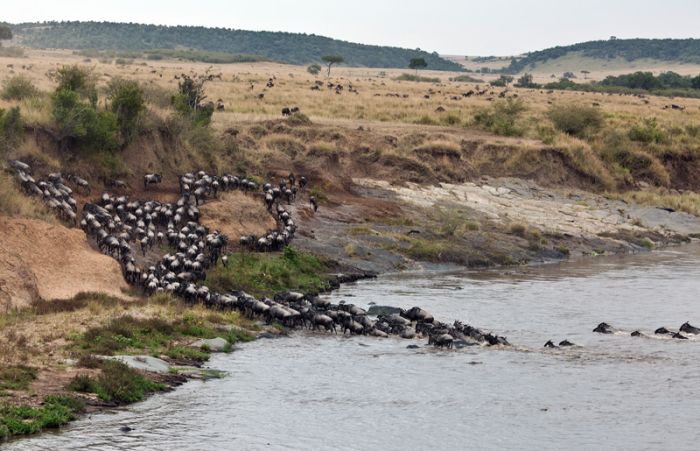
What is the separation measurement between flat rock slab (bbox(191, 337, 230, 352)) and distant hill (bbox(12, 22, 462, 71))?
147 metres

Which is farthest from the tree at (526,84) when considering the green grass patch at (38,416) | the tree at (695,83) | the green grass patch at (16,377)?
the green grass patch at (38,416)

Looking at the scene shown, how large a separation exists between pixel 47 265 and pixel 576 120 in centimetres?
3800

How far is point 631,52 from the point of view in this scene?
18625 cm

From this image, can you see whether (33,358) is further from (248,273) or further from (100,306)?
(248,273)

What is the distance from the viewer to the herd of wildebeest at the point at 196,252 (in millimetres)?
24672

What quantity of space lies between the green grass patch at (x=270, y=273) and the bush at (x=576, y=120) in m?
28.2

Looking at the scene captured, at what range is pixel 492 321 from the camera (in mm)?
26641

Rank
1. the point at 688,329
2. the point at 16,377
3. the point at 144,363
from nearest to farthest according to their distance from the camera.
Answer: the point at 16,377 < the point at 144,363 < the point at 688,329

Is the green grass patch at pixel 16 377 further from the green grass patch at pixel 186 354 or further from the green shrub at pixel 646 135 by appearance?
the green shrub at pixel 646 135

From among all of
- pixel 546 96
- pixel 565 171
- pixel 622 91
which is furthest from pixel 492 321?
pixel 622 91

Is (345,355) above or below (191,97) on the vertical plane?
below

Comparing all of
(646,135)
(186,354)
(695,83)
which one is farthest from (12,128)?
(695,83)

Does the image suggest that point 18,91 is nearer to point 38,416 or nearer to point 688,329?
point 688,329

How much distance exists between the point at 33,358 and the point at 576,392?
928 cm
